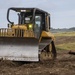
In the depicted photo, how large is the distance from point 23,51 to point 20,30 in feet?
3.17

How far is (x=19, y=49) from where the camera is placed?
16328 millimetres

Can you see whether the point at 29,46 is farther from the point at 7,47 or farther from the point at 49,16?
the point at 49,16

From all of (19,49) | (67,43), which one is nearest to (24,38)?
(19,49)

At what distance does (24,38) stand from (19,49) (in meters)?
0.55

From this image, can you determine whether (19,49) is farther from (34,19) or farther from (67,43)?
(67,43)

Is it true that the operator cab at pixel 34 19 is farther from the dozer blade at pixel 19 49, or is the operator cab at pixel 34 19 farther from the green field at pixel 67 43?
the green field at pixel 67 43

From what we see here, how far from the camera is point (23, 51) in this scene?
16.3m

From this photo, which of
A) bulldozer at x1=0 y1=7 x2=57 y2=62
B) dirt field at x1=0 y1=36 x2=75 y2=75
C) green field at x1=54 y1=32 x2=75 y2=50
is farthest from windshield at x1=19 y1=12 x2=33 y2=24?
green field at x1=54 y1=32 x2=75 y2=50

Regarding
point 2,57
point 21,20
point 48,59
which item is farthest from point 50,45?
point 2,57

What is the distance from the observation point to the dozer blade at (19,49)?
53.3 ft

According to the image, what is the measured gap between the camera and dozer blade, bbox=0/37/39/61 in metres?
16.2

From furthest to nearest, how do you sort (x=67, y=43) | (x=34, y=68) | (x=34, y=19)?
1. (x=67, y=43)
2. (x=34, y=19)
3. (x=34, y=68)

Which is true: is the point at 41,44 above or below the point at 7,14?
below

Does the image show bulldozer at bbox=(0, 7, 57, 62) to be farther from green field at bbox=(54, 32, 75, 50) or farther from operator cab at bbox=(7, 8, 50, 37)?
green field at bbox=(54, 32, 75, 50)
